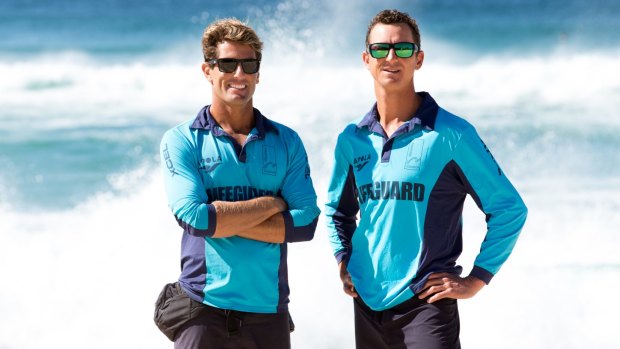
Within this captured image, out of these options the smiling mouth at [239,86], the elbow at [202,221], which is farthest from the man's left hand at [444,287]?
the smiling mouth at [239,86]

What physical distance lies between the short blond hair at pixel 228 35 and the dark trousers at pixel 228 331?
1.23 meters

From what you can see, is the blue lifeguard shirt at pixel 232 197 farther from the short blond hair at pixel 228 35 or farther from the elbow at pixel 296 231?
the short blond hair at pixel 228 35

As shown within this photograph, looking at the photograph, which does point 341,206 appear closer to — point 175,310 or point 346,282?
point 346,282

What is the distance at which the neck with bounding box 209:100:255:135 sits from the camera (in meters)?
4.23

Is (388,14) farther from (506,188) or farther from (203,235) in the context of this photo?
(203,235)

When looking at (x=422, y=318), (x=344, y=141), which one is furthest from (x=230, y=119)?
(x=422, y=318)

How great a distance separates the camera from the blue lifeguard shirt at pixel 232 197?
4.06m

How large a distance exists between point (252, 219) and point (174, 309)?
0.61m

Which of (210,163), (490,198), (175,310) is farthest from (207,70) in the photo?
(490,198)

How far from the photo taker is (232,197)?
4.12 meters

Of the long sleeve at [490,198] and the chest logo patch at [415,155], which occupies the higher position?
the chest logo patch at [415,155]

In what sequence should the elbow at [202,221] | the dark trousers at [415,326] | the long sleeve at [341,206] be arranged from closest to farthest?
1. the elbow at [202,221]
2. the dark trousers at [415,326]
3. the long sleeve at [341,206]

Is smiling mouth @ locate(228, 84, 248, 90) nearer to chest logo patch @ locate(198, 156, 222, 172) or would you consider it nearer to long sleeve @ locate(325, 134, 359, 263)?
chest logo patch @ locate(198, 156, 222, 172)

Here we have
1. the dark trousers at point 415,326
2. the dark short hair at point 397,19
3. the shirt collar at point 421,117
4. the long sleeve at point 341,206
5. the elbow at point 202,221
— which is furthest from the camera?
the long sleeve at point 341,206
